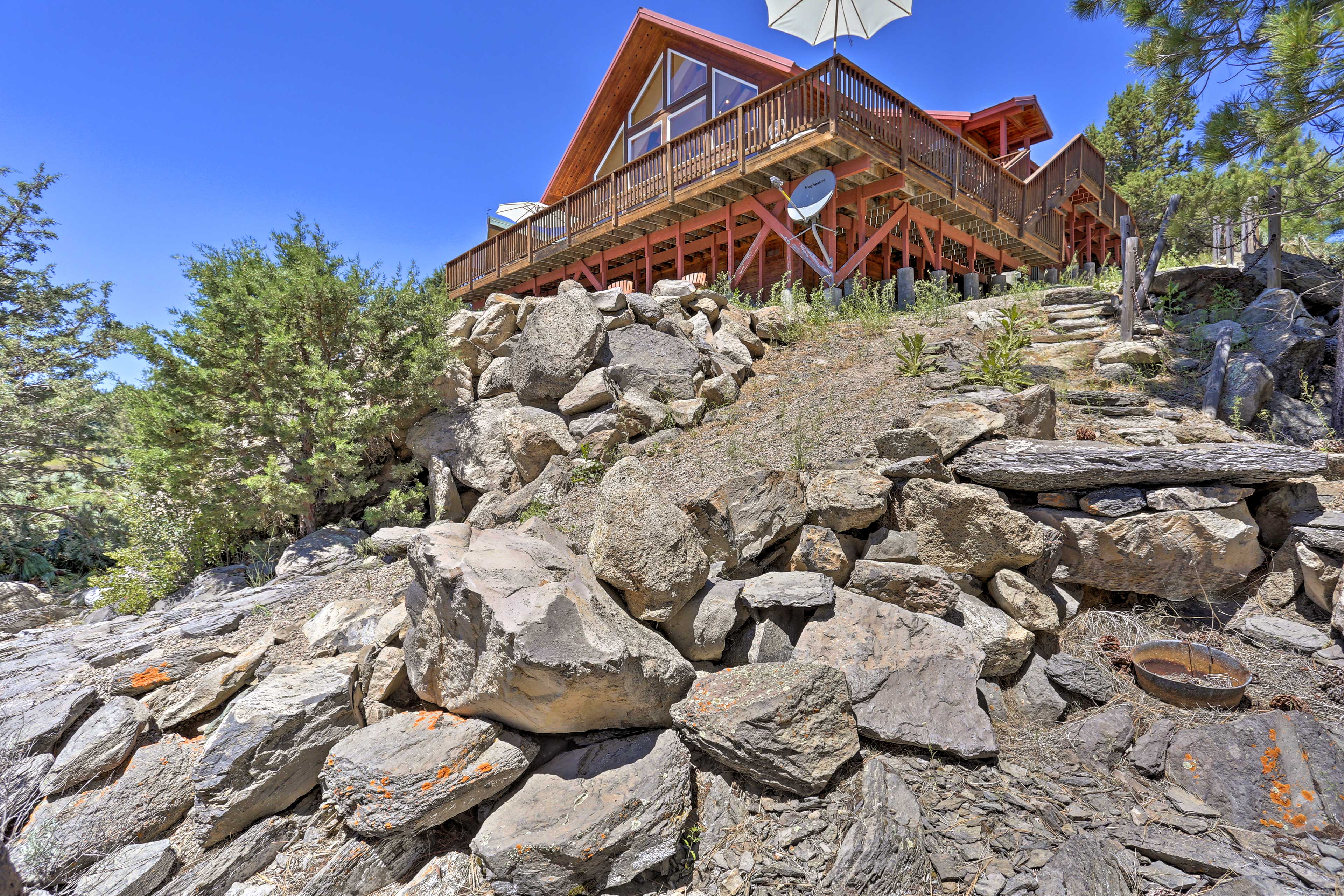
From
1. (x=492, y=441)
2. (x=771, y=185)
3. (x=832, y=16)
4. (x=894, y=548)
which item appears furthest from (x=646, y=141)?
(x=894, y=548)

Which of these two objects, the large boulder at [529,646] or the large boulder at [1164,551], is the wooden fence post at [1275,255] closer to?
the large boulder at [1164,551]

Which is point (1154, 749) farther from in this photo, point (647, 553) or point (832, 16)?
point (832, 16)

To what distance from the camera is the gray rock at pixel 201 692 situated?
3.29 meters

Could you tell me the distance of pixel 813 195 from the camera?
9195 millimetres

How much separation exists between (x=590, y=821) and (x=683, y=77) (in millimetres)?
15914

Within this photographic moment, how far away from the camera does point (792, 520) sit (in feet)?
12.9

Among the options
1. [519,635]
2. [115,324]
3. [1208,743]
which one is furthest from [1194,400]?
[115,324]

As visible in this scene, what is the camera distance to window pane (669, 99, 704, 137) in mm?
13523

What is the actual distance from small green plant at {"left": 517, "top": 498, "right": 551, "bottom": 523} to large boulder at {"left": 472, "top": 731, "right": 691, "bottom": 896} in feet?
7.09

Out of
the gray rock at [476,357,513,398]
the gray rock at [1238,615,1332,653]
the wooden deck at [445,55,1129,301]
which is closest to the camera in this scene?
the gray rock at [1238,615,1332,653]

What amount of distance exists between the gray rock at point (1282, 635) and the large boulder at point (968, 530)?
1394 millimetres

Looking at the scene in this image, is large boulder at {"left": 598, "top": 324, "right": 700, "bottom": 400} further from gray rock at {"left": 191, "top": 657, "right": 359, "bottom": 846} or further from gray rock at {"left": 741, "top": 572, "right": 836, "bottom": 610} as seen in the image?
gray rock at {"left": 191, "top": 657, "right": 359, "bottom": 846}

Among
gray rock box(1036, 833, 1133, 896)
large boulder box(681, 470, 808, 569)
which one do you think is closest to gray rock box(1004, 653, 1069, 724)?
gray rock box(1036, 833, 1133, 896)

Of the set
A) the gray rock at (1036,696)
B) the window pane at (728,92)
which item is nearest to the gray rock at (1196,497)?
the gray rock at (1036,696)
